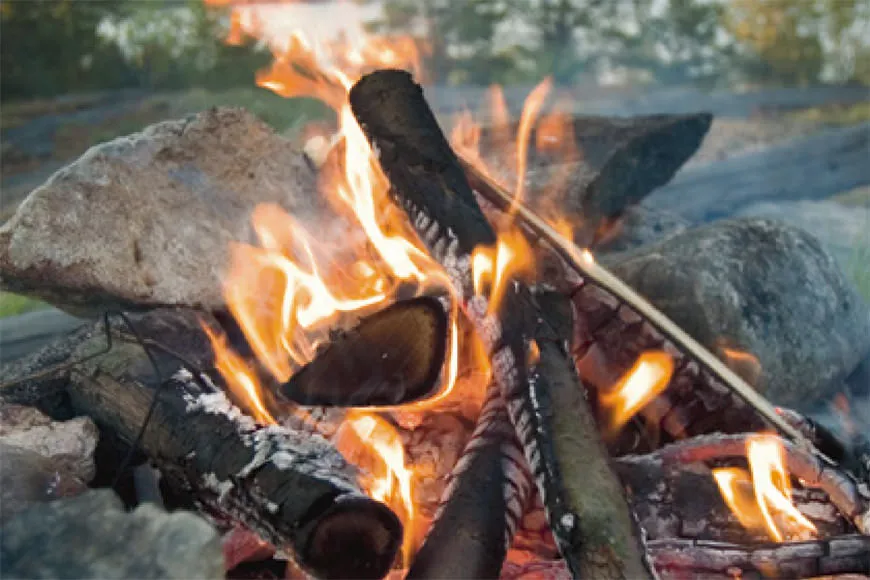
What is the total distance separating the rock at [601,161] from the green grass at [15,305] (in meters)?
1.60

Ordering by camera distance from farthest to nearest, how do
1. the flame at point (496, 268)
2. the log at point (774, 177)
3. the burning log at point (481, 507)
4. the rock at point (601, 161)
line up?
A: the log at point (774, 177)
the rock at point (601, 161)
the flame at point (496, 268)
the burning log at point (481, 507)

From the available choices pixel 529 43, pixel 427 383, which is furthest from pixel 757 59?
pixel 427 383

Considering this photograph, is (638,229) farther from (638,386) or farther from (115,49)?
(115,49)

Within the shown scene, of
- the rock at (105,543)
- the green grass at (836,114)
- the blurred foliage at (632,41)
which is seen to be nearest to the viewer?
the rock at (105,543)

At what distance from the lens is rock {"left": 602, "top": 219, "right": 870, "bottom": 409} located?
2.53 m

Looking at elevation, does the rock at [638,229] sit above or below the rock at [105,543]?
above

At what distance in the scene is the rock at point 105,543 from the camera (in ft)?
4.19

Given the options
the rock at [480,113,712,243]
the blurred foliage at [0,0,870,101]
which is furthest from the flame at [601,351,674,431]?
the blurred foliage at [0,0,870,101]

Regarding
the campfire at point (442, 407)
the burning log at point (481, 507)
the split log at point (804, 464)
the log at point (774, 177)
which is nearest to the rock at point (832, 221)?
the log at point (774, 177)

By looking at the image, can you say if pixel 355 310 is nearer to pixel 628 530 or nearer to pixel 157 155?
pixel 157 155

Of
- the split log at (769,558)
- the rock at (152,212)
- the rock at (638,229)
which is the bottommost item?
the split log at (769,558)

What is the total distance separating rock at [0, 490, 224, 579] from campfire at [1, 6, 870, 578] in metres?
0.15

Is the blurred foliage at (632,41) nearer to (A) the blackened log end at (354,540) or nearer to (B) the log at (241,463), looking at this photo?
(B) the log at (241,463)

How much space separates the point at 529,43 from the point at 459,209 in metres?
5.37
